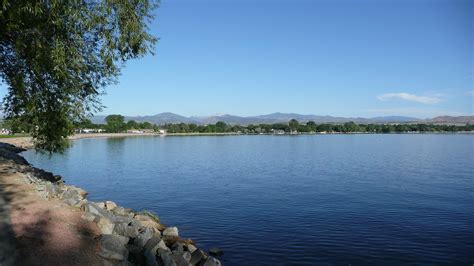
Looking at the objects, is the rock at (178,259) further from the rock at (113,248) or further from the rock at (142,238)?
the rock at (113,248)

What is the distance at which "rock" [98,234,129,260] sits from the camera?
1410 cm

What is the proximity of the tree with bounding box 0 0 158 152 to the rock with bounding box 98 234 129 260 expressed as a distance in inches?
271

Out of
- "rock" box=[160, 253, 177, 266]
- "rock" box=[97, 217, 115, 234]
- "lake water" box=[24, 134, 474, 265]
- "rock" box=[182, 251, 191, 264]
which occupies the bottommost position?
"lake water" box=[24, 134, 474, 265]

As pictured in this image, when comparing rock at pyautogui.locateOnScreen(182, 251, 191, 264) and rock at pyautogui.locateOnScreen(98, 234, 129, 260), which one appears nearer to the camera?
rock at pyautogui.locateOnScreen(98, 234, 129, 260)

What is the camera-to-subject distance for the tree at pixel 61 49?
1700 cm

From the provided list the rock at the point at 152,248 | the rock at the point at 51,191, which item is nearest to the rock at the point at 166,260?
the rock at the point at 152,248

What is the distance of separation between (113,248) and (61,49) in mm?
7942

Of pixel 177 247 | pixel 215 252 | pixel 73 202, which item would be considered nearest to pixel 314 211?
pixel 215 252

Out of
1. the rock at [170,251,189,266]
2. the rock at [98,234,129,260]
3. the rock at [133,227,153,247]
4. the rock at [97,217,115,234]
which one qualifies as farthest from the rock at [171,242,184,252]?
the rock at [97,217,115,234]

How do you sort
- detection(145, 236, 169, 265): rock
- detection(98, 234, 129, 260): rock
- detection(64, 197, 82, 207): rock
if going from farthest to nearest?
1. detection(64, 197, 82, 207): rock
2. detection(145, 236, 169, 265): rock
3. detection(98, 234, 129, 260): rock

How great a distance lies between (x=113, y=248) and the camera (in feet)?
47.8

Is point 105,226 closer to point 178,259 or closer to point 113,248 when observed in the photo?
point 113,248

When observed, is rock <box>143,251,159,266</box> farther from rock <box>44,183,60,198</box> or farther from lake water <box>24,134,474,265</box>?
rock <box>44,183,60,198</box>

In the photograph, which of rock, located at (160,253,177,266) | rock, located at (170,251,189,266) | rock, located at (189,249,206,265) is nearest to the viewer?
rock, located at (160,253,177,266)
